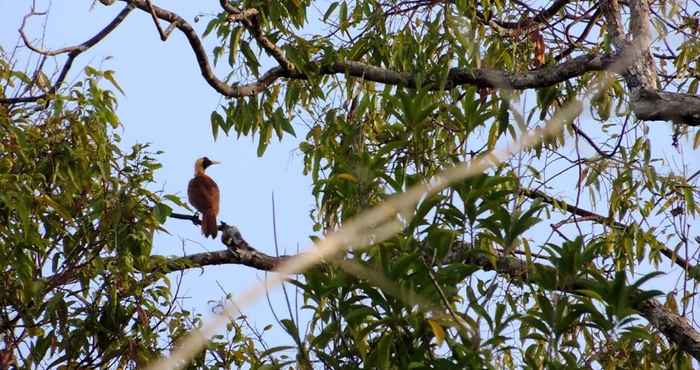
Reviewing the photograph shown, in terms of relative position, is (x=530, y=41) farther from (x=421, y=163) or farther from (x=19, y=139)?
(x=19, y=139)

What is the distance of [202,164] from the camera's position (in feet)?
32.8

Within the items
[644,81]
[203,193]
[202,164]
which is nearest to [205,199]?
[203,193]

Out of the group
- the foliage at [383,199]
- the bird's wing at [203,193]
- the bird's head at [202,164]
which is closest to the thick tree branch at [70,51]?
the foliage at [383,199]

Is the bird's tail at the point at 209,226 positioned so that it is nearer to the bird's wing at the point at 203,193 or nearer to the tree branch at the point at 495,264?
the bird's wing at the point at 203,193

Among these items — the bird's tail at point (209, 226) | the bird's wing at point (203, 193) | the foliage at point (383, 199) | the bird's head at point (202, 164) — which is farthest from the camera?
the bird's head at point (202, 164)

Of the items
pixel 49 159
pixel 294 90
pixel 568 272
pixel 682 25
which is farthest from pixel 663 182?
pixel 49 159

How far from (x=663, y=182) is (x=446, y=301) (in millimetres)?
2400

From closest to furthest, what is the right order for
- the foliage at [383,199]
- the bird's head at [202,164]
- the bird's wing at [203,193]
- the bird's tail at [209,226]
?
the foliage at [383,199] → the bird's tail at [209,226] → the bird's wing at [203,193] → the bird's head at [202,164]

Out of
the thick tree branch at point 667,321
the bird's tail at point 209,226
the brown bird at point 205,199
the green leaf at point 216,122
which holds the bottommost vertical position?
the thick tree branch at point 667,321

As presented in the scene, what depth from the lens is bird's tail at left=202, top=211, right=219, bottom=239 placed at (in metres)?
6.97

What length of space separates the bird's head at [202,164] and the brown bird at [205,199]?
0.16m

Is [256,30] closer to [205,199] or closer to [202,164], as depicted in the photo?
[205,199]

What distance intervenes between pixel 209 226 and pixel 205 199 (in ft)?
2.94

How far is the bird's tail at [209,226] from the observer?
6973 millimetres
